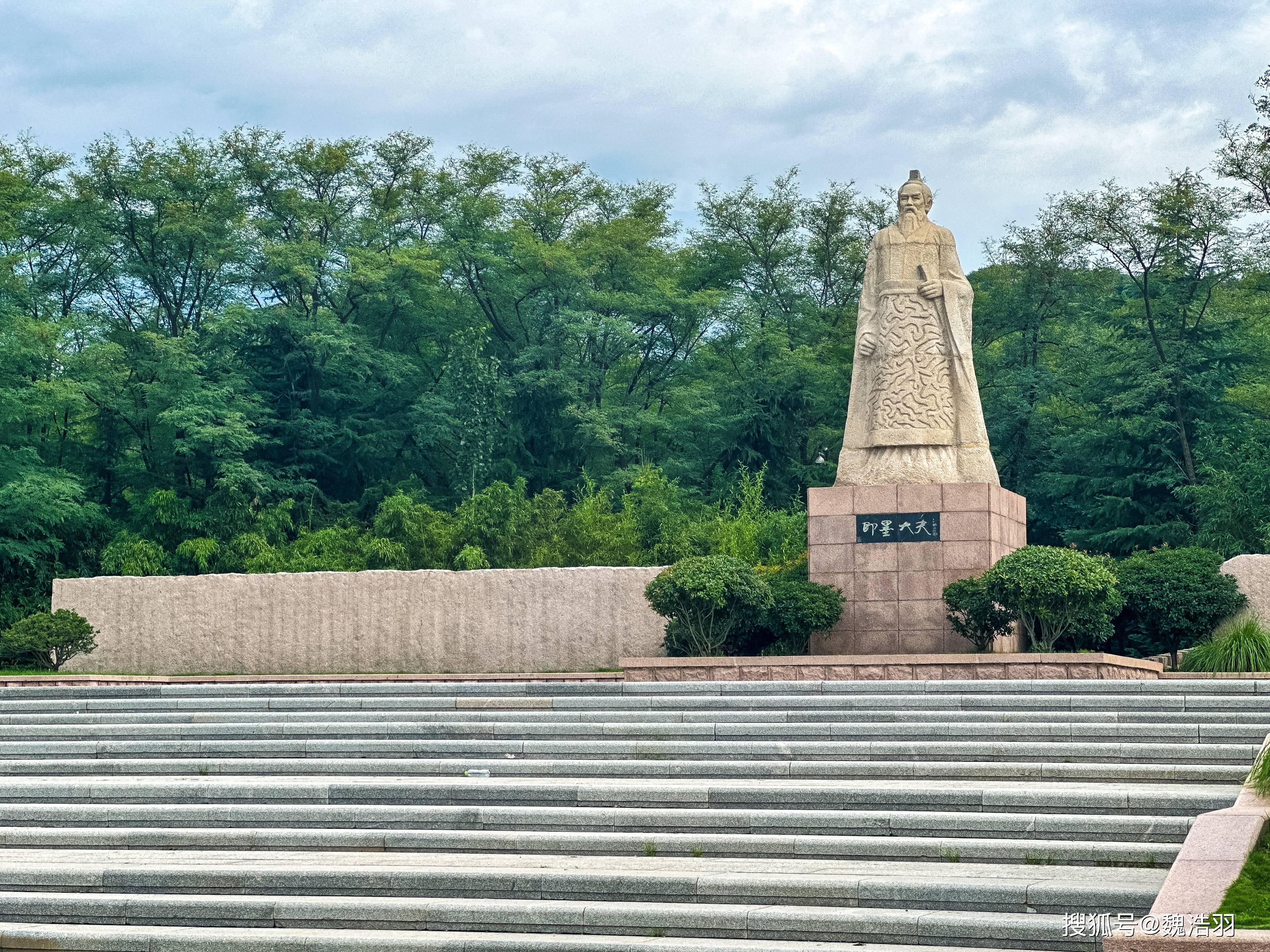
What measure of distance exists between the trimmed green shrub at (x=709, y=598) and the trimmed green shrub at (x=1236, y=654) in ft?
12.3

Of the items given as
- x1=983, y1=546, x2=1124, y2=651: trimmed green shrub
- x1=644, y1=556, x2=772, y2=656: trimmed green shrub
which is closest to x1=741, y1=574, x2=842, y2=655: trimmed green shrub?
x1=644, y1=556, x2=772, y2=656: trimmed green shrub

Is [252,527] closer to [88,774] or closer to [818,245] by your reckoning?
[818,245]

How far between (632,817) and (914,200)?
9657 millimetres

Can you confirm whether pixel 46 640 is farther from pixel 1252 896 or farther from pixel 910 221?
pixel 1252 896

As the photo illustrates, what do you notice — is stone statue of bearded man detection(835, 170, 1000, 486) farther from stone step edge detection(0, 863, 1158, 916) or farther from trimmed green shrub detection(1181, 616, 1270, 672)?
stone step edge detection(0, 863, 1158, 916)

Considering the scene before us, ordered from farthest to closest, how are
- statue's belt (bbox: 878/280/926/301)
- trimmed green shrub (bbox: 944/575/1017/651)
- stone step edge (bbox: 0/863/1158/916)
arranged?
statue's belt (bbox: 878/280/926/301) < trimmed green shrub (bbox: 944/575/1017/651) < stone step edge (bbox: 0/863/1158/916)

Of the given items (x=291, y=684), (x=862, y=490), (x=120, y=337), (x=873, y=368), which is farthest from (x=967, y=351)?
(x=120, y=337)

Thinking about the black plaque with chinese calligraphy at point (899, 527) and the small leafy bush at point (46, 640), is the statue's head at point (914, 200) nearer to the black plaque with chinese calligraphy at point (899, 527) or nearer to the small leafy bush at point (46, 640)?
the black plaque with chinese calligraphy at point (899, 527)

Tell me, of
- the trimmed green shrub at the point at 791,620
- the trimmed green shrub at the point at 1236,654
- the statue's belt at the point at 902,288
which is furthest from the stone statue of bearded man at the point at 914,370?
the trimmed green shrub at the point at 1236,654

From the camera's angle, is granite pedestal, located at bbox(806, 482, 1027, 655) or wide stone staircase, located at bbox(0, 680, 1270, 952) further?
granite pedestal, located at bbox(806, 482, 1027, 655)

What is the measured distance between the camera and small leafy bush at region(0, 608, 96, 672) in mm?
16984

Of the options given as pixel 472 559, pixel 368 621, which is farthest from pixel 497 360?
pixel 368 621

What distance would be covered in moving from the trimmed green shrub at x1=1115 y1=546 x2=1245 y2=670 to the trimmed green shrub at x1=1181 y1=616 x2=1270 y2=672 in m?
0.94

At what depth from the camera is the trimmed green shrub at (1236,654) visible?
12969 millimetres
